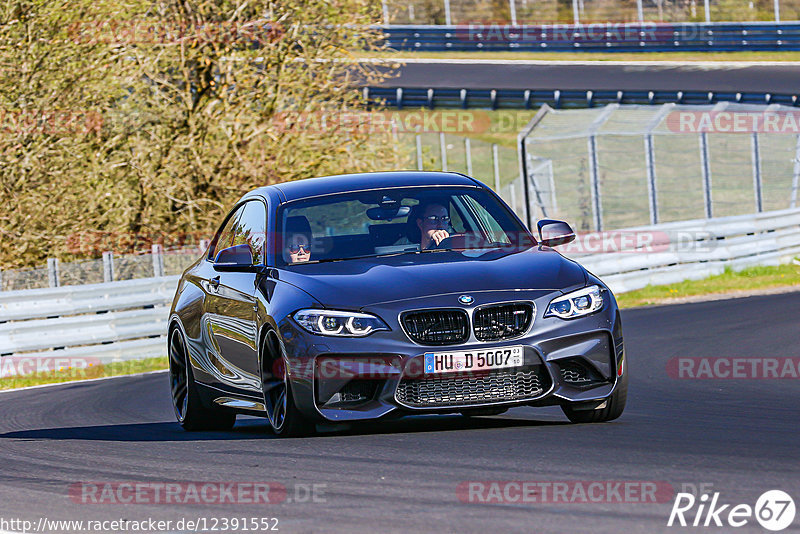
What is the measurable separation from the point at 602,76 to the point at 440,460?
1651 inches

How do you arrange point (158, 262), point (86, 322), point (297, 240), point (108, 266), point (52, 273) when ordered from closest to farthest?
point (297, 240)
point (86, 322)
point (52, 273)
point (108, 266)
point (158, 262)

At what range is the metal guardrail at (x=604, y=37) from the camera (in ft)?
163

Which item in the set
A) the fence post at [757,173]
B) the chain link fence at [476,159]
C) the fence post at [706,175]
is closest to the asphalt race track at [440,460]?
the fence post at [706,175]

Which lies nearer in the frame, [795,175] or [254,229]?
[254,229]

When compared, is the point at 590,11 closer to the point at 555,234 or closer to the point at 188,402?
the point at 188,402

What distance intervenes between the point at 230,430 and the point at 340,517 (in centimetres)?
432

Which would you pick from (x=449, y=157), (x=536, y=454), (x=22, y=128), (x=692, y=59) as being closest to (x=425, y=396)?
(x=536, y=454)

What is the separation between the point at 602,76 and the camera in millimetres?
47750

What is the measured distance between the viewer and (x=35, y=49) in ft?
71.2

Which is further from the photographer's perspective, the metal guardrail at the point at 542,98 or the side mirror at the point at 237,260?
the metal guardrail at the point at 542,98

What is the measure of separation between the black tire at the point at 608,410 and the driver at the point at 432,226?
4.41ft

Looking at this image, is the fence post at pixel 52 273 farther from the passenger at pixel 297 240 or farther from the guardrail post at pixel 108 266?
the passenger at pixel 297 240

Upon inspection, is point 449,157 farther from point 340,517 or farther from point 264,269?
point 340,517

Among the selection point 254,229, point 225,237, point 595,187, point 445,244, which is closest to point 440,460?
point 445,244
